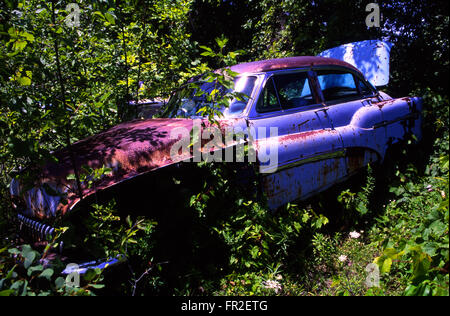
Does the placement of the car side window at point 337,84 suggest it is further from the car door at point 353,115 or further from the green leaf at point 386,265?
the green leaf at point 386,265

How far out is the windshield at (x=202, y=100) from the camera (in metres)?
3.10

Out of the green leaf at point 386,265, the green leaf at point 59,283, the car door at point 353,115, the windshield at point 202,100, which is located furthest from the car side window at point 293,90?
the green leaf at point 59,283

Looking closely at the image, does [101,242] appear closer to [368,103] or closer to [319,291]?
[319,291]

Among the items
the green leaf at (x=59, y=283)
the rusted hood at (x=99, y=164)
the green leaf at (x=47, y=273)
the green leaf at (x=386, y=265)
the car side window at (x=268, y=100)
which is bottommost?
the green leaf at (x=386, y=265)

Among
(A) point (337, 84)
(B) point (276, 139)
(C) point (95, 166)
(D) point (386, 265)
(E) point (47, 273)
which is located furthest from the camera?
(A) point (337, 84)

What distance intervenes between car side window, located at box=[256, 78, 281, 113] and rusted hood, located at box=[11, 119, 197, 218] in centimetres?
85

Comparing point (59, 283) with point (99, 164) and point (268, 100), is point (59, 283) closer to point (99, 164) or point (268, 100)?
point (99, 164)

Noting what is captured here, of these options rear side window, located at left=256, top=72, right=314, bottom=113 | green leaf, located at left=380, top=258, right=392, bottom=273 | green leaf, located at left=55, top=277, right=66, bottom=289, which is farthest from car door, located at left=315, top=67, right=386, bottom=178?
green leaf, located at left=55, top=277, right=66, bottom=289

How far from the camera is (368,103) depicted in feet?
13.2

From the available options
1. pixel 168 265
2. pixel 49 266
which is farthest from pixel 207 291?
pixel 49 266

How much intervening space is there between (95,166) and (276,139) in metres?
1.70

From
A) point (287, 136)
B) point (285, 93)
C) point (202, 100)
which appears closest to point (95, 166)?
point (202, 100)

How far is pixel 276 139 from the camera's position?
9.57 feet

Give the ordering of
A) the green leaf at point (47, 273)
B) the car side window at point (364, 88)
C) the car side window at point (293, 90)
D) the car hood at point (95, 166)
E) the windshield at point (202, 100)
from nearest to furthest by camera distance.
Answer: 1. the green leaf at point (47, 273)
2. the car hood at point (95, 166)
3. the windshield at point (202, 100)
4. the car side window at point (293, 90)
5. the car side window at point (364, 88)
